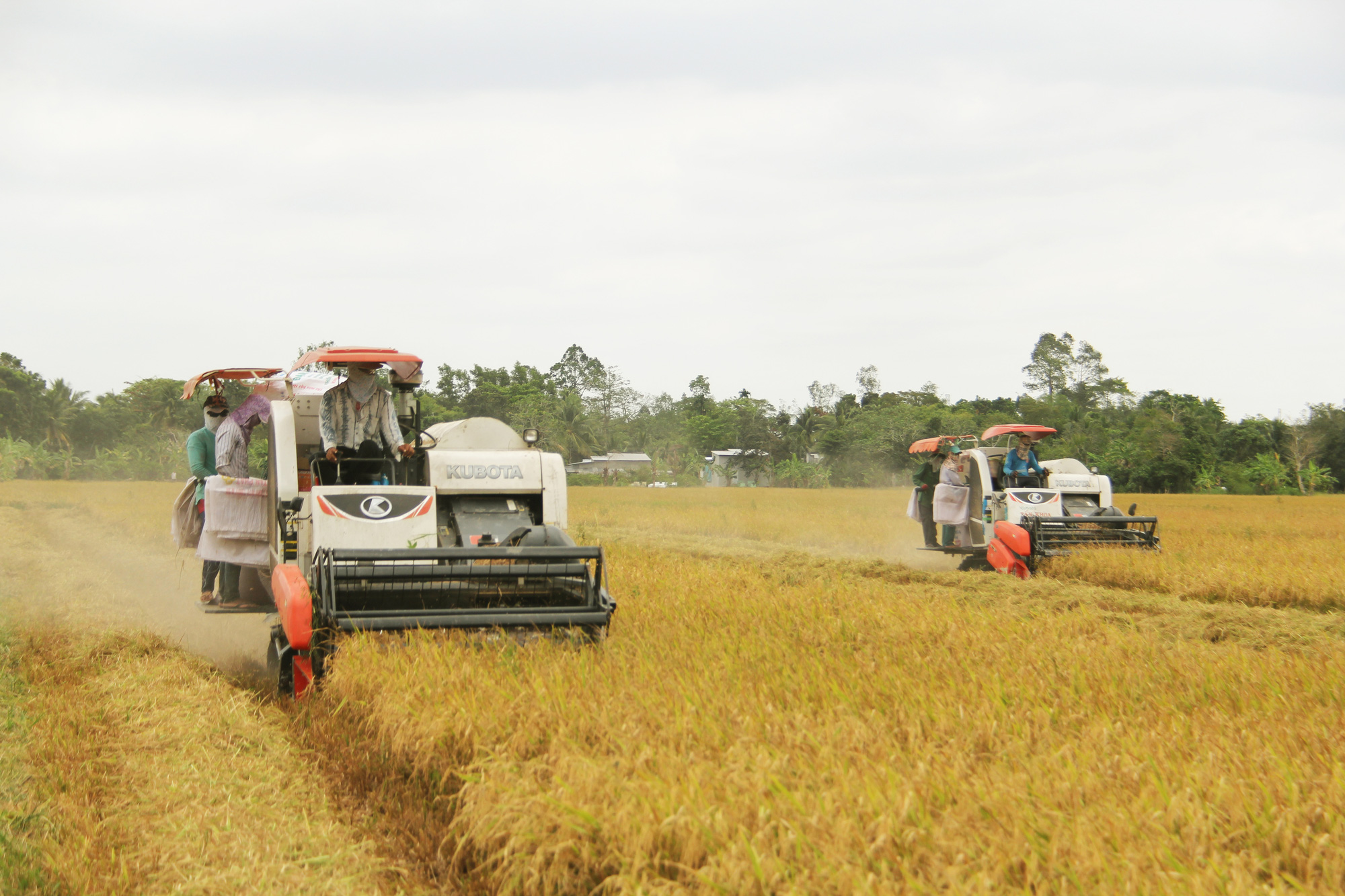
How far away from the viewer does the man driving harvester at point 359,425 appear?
649 centimetres

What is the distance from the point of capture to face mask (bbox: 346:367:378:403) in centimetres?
653

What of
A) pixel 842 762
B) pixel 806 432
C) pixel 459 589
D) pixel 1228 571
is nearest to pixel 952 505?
pixel 1228 571

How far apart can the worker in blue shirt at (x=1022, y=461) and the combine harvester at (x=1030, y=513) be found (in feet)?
0.24

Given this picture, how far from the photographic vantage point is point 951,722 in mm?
3500

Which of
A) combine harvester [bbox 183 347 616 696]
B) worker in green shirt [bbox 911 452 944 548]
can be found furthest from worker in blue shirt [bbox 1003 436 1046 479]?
combine harvester [bbox 183 347 616 696]

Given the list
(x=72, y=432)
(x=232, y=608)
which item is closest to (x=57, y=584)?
(x=232, y=608)

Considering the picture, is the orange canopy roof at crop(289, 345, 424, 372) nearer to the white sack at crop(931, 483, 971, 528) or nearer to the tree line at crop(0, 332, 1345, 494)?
the white sack at crop(931, 483, 971, 528)

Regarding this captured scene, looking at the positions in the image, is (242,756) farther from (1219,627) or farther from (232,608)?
(1219,627)

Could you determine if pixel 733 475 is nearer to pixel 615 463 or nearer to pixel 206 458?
pixel 615 463

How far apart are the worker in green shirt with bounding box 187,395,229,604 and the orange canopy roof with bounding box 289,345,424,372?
171 cm

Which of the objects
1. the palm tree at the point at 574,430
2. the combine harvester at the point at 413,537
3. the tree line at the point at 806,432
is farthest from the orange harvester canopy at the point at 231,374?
the palm tree at the point at 574,430

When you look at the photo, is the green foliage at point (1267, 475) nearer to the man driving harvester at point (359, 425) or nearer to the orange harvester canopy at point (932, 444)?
the orange harvester canopy at point (932, 444)

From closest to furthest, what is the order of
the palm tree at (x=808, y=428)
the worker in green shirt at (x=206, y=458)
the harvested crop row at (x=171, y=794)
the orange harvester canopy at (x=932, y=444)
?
the harvested crop row at (x=171, y=794) < the worker in green shirt at (x=206, y=458) < the orange harvester canopy at (x=932, y=444) < the palm tree at (x=808, y=428)

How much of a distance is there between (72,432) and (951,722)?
202ft
